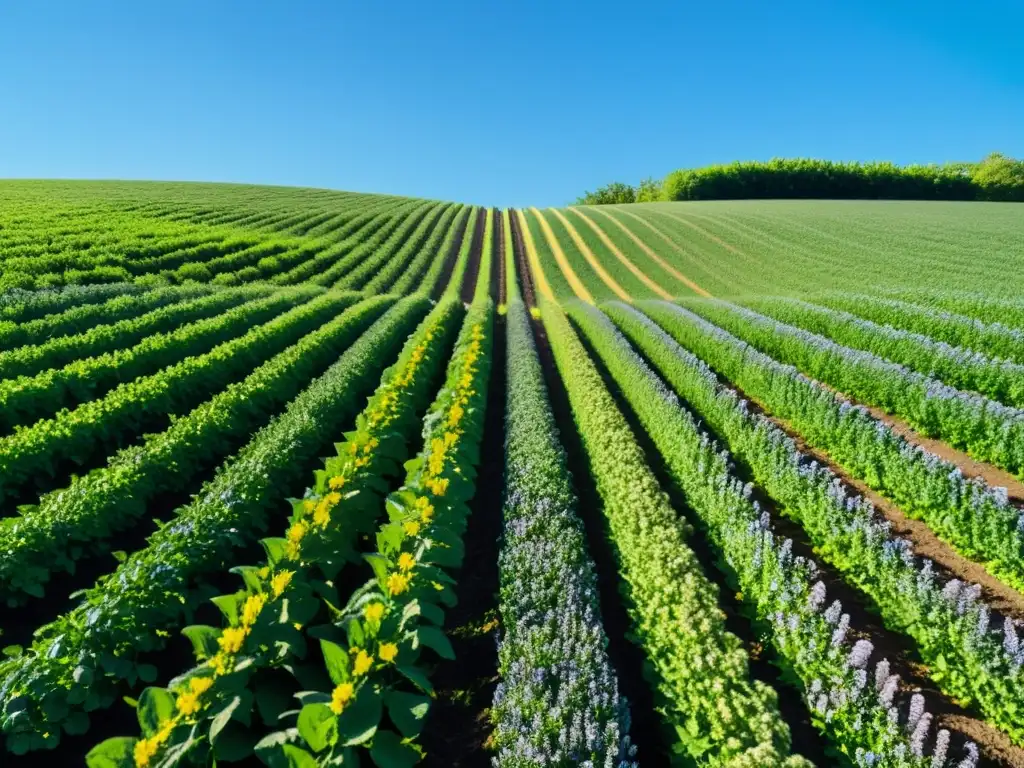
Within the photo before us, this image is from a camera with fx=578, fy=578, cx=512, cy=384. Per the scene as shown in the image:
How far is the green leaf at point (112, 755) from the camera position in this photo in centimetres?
392

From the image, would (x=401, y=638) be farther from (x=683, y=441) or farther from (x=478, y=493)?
(x=683, y=441)

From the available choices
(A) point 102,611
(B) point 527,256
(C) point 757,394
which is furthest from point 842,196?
(A) point 102,611

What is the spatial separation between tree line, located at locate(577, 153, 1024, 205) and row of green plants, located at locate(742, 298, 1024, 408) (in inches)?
3136

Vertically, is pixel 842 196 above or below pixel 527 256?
above

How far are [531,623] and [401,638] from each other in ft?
4.71

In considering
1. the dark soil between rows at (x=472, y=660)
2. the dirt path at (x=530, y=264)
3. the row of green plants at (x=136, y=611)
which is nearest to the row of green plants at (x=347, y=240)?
the dirt path at (x=530, y=264)

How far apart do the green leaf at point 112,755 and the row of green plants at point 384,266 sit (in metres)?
32.8

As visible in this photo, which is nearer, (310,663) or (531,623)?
(310,663)

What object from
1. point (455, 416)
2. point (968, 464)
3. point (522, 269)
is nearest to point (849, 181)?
point (522, 269)

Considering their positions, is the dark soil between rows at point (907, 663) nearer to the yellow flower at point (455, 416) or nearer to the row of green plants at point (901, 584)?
the row of green plants at point (901, 584)

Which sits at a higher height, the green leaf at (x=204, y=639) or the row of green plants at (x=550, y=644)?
the green leaf at (x=204, y=639)

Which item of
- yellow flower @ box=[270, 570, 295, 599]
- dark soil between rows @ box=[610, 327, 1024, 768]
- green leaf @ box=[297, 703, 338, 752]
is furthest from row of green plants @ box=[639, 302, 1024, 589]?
yellow flower @ box=[270, 570, 295, 599]

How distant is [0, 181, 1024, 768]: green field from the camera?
4.85 m

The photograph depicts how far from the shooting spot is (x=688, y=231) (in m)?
57.3
